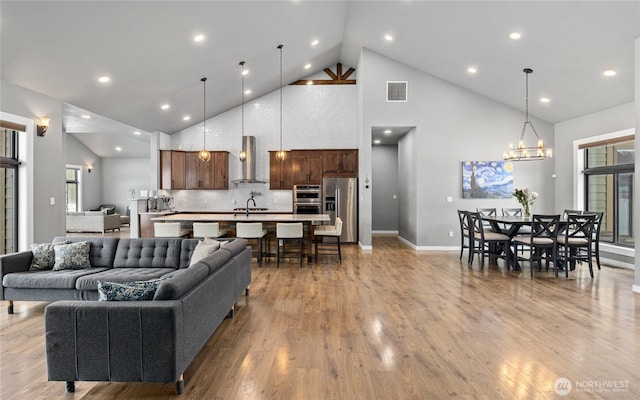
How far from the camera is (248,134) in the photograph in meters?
9.62

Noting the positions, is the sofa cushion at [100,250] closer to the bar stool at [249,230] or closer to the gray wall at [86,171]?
the bar stool at [249,230]

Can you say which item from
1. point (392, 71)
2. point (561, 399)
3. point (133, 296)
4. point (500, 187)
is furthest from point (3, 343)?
point (500, 187)

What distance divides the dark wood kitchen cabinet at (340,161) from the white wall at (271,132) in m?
0.45

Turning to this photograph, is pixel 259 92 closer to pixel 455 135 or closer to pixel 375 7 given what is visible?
pixel 375 7

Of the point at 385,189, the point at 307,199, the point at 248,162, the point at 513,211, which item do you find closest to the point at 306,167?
the point at 307,199

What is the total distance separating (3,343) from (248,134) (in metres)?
7.35

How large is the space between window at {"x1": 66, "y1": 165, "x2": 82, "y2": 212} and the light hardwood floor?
11068mm

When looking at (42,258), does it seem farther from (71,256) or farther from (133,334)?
(133,334)

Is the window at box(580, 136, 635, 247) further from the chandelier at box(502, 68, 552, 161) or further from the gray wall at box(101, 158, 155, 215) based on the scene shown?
the gray wall at box(101, 158, 155, 215)

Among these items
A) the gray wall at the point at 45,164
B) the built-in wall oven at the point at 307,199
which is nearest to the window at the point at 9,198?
the gray wall at the point at 45,164

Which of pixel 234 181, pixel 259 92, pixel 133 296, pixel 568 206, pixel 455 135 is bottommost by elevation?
pixel 133 296

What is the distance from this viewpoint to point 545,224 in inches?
215

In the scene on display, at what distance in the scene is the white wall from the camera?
9539 millimetres

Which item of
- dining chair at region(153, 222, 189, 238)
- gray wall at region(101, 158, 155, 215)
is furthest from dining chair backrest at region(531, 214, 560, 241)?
gray wall at region(101, 158, 155, 215)
